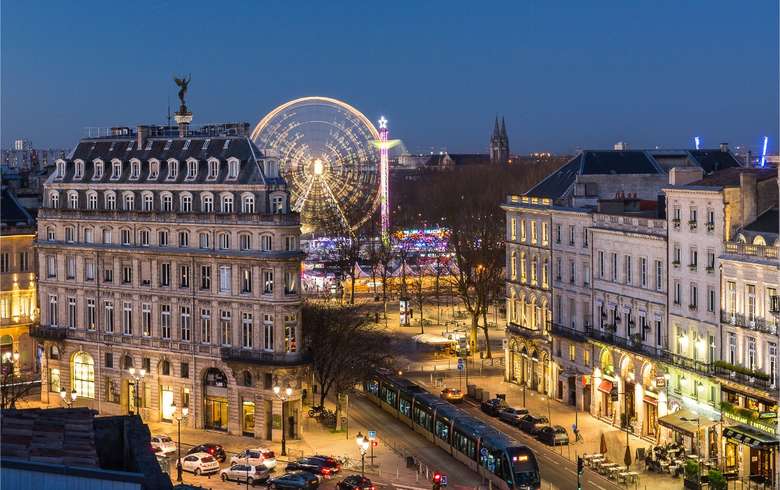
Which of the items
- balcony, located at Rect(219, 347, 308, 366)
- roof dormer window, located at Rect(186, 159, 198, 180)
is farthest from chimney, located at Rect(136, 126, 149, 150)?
Answer: balcony, located at Rect(219, 347, 308, 366)

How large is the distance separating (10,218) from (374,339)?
35.9m

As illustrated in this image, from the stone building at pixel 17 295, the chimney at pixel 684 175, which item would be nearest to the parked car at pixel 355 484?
the chimney at pixel 684 175

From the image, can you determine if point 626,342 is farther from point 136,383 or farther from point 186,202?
point 136,383

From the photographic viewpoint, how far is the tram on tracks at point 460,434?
226 ft

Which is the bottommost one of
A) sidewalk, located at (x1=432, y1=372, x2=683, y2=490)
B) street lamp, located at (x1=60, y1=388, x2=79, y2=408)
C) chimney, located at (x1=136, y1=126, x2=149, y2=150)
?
sidewalk, located at (x1=432, y1=372, x2=683, y2=490)

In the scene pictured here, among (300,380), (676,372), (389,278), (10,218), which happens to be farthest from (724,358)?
(389,278)

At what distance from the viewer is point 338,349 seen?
90.6 m

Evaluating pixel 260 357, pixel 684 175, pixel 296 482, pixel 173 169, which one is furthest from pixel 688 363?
pixel 173 169

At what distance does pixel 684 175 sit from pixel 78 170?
43462 mm

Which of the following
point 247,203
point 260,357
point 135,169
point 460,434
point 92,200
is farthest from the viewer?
point 92,200

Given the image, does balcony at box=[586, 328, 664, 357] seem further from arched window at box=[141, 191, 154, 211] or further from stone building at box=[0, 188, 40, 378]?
stone building at box=[0, 188, 40, 378]

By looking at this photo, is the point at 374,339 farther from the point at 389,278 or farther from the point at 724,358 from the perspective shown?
the point at 389,278

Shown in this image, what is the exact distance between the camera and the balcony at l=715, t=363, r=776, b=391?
68850 mm

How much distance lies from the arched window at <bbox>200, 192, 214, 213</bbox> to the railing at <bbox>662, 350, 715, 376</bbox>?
31323mm
